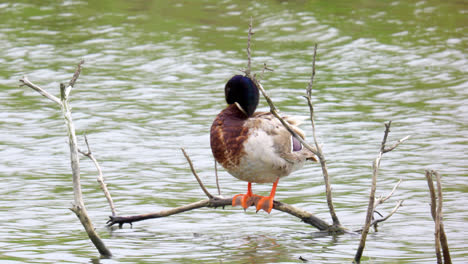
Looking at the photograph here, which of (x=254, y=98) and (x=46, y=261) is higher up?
(x=254, y=98)

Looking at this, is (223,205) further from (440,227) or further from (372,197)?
(440,227)

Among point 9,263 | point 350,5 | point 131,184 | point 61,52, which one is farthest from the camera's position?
point 350,5

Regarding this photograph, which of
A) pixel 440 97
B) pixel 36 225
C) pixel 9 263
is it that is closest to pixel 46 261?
pixel 9 263

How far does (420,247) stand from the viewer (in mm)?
7125

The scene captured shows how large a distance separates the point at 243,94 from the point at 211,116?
597 centimetres

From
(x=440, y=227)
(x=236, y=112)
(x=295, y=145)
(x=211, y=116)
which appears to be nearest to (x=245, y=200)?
(x=295, y=145)

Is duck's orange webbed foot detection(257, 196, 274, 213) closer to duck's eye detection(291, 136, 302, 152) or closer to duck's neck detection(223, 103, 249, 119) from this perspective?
duck's eye detection(291, 136, 302, 152)

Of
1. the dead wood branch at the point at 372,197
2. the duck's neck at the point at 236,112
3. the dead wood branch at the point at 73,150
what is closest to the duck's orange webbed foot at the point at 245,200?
the duck's neck at the point at 236,112

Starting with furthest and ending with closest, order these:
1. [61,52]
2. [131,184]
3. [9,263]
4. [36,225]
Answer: [61,52] → [131,184] → [36,225] → [9,263]

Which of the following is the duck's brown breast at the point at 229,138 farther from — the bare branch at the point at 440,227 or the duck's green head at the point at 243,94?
the bare branch at the point at 440,227

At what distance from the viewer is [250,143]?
22.6 feet

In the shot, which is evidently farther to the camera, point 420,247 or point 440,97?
point 440,97

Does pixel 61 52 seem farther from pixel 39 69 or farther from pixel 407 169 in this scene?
pixel 407 169

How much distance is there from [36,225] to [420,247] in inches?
138
